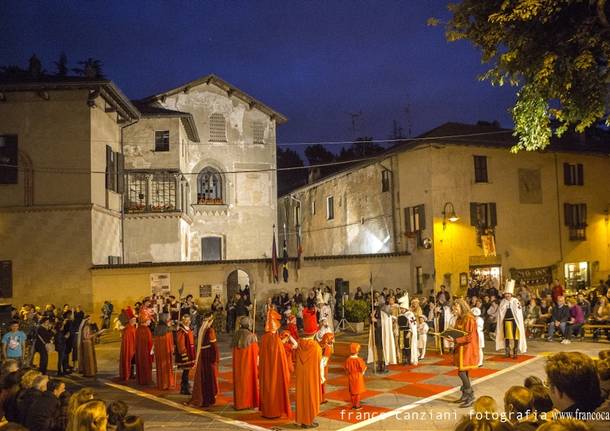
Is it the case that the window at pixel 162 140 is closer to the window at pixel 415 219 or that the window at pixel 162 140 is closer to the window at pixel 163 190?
the window at pixel 163 190

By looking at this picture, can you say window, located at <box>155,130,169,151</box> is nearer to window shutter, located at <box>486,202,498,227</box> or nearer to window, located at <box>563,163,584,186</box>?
window shutter, located at <box>486,202,498,227</box>

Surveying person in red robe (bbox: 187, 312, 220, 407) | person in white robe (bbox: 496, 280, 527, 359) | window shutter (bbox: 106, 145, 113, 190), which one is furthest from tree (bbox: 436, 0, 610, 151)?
window shutter (bbox: 106, 145, 113, 190)

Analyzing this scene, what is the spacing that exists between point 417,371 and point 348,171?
2089cm

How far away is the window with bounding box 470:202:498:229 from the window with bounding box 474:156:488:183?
1.27 meters

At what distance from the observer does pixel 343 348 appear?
59.2 ft

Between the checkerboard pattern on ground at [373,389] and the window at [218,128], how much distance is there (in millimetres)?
21358

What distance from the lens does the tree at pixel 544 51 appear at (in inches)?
417

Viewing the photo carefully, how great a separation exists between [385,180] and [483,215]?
19.0 feet

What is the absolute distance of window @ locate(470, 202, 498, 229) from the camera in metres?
26.5

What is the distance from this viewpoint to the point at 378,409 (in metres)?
10.4

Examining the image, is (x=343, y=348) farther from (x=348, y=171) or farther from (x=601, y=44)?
(x=348, y=171)

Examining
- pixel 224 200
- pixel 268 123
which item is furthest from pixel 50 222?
pixel 268 123

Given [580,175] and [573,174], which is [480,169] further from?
[580,175]

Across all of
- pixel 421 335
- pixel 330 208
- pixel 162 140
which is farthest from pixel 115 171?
pixel 421 335
